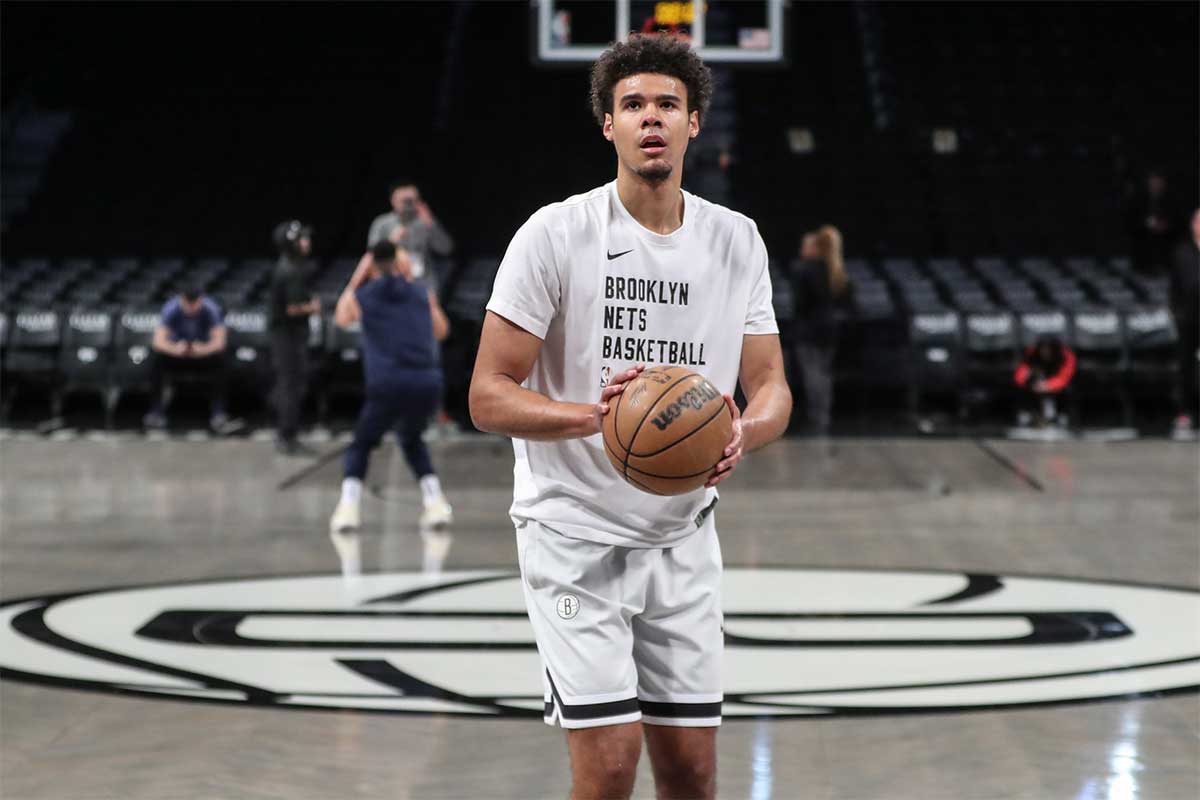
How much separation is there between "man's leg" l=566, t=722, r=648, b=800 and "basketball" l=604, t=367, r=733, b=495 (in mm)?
427

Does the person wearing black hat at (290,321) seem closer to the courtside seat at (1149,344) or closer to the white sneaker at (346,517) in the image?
the white sneaker at (346,517)

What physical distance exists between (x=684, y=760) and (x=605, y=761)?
7.7 inches

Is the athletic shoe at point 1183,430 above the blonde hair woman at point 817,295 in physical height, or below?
below

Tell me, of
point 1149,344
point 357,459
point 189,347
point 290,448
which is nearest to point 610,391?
point 357,459

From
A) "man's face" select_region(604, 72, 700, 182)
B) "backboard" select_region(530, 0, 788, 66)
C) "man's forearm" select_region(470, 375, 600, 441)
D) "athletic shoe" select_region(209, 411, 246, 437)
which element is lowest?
"athletic shoe" select_region(209, 411, 246, 437)

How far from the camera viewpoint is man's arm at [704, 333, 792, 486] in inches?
112

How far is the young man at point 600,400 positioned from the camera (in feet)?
9.68

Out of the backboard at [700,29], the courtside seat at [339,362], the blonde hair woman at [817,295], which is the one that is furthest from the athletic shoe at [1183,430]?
the courtside seat at [339,362]

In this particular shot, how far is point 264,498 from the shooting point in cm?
1012

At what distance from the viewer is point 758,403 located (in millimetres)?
3057

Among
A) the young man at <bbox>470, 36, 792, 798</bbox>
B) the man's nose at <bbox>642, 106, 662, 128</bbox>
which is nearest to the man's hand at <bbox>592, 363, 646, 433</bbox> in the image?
the young man at <bbox>470, 36, 792, 798</bbox>

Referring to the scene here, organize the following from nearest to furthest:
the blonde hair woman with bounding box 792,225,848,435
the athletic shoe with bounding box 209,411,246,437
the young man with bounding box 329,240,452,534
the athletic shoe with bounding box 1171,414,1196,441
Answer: the young man with bounding box 329,240,452,534
the blonde hair woman with bounding box 792,225,848,435
the athletic shoe with bounding box 1171,414,1196,441
the athletic shoe with bounding box 209,411,246,437

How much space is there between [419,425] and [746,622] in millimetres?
2661

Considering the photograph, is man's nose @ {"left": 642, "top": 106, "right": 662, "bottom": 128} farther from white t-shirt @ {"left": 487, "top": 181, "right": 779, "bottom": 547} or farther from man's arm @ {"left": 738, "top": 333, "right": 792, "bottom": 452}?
Result: man's arm @ {"left": 738, "top": 333, "right": 792, "bottom": 452}
